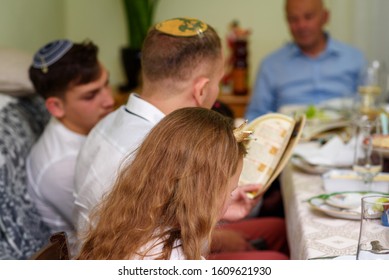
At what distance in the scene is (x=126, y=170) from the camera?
117cm

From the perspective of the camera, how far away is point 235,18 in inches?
156

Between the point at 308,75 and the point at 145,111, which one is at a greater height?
the point at 145,111

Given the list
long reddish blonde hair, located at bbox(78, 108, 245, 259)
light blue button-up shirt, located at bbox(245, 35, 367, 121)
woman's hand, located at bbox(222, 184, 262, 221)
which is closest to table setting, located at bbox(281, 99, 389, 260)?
woman's hand, located at bbox(222, 184, 262, 221)

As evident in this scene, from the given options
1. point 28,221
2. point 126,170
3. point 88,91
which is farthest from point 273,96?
point 126,170

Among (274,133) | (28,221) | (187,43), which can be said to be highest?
(187,43)

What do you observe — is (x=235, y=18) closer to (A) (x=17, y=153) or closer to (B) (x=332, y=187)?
(A) (x=17, y=153)

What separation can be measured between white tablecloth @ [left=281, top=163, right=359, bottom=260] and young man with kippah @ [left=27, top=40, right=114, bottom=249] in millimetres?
627

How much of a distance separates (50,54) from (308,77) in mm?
1666

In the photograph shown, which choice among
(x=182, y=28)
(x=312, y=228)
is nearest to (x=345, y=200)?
(x=312, y=228)

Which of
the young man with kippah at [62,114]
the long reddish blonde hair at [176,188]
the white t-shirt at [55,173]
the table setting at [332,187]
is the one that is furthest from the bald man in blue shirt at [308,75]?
the long reddish blonde hair at [176,188]

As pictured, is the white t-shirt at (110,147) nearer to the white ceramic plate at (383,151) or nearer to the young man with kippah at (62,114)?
the young man with kippah at (62,114)

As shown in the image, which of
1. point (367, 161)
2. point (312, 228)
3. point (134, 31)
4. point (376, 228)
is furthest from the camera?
point (134, 31)

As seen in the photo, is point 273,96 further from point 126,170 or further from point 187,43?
point 126,170
